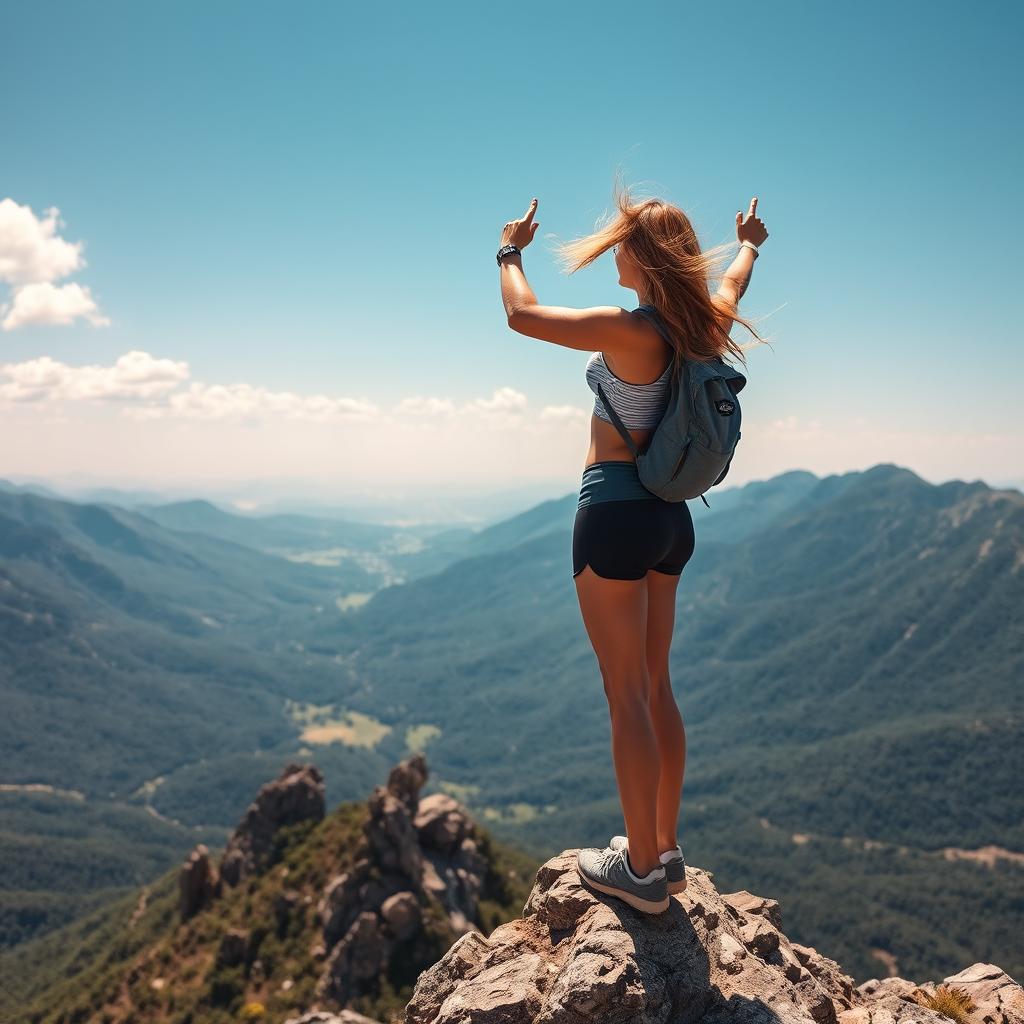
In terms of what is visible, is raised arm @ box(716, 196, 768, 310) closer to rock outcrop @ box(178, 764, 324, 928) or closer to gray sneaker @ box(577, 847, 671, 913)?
gray sneaker @ box(577, 847, 671, 913)

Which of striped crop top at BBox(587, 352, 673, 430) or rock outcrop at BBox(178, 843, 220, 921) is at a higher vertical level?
striped crop top at BBox(587, 352, 673, 430)

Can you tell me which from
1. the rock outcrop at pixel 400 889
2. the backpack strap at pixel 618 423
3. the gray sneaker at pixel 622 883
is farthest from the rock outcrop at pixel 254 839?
the backpack strap at pixel 618 423

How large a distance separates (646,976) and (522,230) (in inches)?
272

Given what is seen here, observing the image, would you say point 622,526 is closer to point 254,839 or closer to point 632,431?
point 632,431

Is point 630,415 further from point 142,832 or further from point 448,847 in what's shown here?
point 142,832

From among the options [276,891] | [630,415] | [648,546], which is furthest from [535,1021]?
[276,891]

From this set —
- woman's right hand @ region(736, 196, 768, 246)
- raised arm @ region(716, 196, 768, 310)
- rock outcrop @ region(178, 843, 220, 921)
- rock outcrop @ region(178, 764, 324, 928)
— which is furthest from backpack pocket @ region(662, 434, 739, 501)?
rock outcrop @ region(178, 764, 324, 928)

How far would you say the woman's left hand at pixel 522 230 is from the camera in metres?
6.52

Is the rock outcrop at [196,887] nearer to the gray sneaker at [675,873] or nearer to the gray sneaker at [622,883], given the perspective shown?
the gray sneaker at [622,883]

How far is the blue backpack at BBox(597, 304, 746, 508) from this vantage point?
5609mm

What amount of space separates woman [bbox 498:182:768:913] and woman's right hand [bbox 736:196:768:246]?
6.33 feet

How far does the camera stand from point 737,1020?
19.7ft

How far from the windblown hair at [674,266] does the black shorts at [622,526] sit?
46.0 inches

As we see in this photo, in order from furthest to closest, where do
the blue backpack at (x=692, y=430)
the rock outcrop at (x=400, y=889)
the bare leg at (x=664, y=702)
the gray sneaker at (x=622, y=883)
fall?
the rock outcrop at (x=400, y=889)
the bare leg at (x=664, y=702)
the gray sneaker at (x=622, y=883)
the blue backpack at (x=692, y=430)
